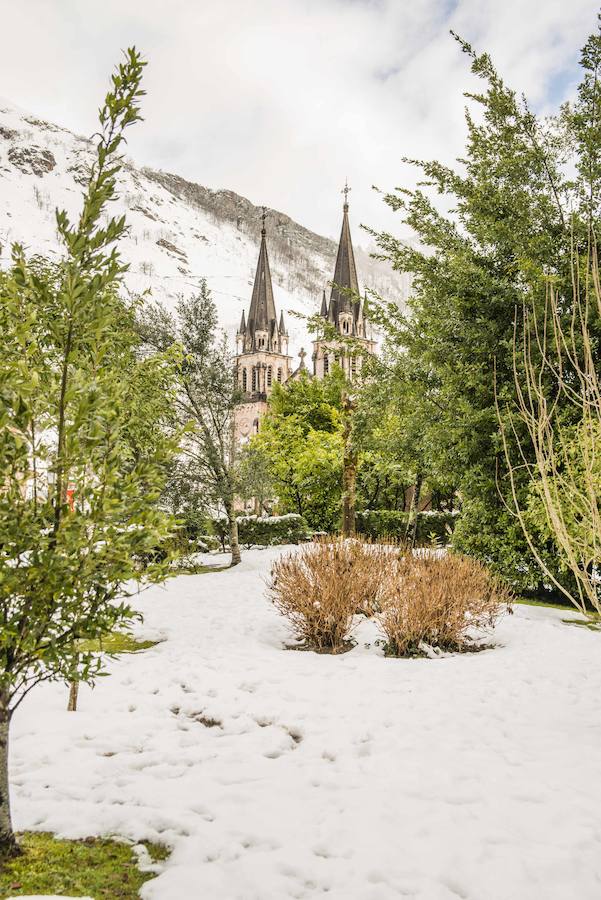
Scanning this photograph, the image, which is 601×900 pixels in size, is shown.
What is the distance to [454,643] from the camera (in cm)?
830

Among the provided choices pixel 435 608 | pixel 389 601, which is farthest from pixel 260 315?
pixel 435 608

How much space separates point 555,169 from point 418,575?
8120 mm

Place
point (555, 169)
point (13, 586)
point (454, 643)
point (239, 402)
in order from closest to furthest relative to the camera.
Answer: point (13, 586) < point (454, 643) < point (555, 169) < point (239, 402)

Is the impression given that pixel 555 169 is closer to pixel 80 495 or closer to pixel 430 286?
pixel 430 286

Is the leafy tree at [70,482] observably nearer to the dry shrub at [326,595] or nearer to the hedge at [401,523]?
the dry shrub at [326,595]

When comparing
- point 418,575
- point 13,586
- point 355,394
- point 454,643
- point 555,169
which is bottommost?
point 454,643

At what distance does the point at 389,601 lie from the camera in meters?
8.33

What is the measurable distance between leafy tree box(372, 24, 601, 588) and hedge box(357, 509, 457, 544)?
8728 mm

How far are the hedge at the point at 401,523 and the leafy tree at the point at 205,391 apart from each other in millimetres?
6547

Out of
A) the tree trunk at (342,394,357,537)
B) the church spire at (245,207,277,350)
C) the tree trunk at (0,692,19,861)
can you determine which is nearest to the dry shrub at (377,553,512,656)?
the tree trunk at (0,692,19,861)

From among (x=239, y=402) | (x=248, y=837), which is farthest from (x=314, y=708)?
(x=239, y=402)

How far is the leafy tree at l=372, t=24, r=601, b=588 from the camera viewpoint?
10305mm

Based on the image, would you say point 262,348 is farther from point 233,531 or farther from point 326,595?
point 326,595

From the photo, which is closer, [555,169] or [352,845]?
[352,845]
